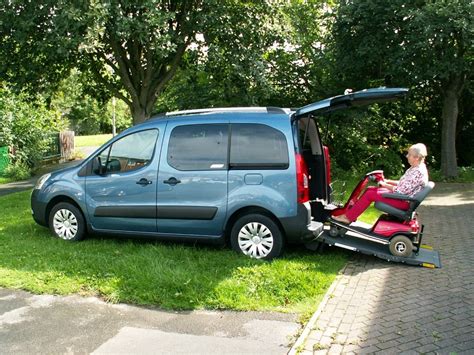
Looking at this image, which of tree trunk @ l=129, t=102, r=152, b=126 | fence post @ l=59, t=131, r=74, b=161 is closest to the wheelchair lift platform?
tree trunk @ l=129, t=102, r=152, b=126

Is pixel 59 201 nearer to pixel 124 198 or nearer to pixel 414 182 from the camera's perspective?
pixel 124 198

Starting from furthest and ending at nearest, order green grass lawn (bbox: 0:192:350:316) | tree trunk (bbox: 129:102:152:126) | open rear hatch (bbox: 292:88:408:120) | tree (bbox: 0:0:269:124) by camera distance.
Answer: tree trunk (bbox: 129:102:152:126) → tree (bbox: 0:0:269:124) → open rear hatch (bbox: 292:88:408:120) → green grass lawn (bbox: 0:192:350:316)

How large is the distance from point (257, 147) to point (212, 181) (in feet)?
2.42

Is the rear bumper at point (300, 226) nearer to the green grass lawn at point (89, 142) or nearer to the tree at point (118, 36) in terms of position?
the tree at point (118, 36)

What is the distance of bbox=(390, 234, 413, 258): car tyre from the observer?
6324 millimetres

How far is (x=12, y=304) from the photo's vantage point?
5.12 m

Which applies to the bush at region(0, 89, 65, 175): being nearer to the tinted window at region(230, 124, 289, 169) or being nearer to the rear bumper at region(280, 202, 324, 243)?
the tinted window at region(230, 124, 289, 169)

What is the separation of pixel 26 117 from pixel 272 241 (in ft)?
53.7

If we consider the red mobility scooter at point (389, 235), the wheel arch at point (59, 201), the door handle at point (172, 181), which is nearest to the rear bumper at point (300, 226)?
the red mobility scooter at point (389, 235)

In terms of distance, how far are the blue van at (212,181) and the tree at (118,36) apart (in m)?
4.18

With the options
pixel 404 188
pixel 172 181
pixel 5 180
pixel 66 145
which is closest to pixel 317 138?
pixel 404 188

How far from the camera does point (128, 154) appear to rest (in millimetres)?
7090

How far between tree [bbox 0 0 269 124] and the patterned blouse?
22.5 ft

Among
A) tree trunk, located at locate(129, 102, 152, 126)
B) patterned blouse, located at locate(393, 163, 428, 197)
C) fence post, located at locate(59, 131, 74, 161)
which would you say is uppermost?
tree trunk, located at locate(129, 102, 152, 126)
